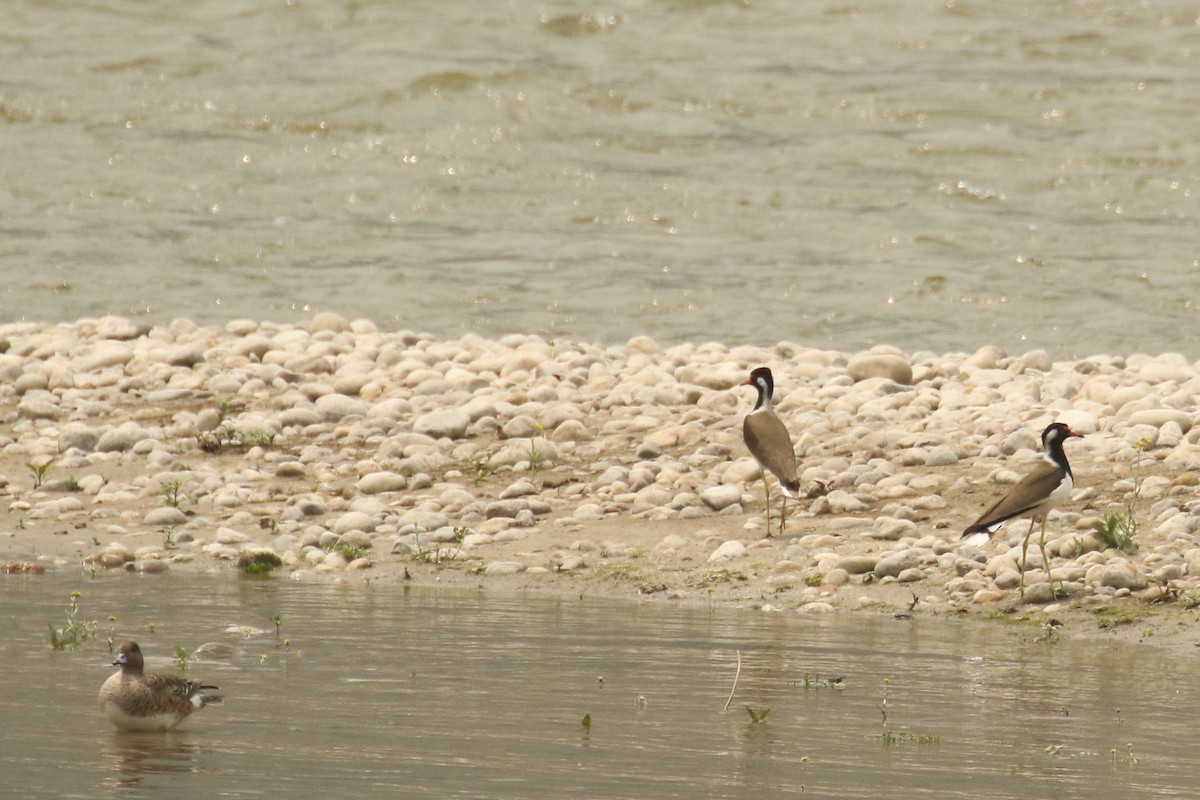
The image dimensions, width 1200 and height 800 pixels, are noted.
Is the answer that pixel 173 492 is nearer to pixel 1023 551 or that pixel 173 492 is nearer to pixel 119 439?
pixel 119 439

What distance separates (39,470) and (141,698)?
5940 mm

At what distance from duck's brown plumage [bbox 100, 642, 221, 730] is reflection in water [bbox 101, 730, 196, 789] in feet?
0.14

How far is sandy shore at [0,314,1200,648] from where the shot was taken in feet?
30.8

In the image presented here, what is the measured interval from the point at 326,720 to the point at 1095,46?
24809 millimetres

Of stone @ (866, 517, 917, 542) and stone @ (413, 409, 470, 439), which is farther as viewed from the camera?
stone @ (413, 409, 470, 439)

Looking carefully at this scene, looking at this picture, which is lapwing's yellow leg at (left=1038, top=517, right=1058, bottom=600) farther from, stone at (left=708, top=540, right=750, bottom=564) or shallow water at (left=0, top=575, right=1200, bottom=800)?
stone at (left=708, top=540, right=750, bottom=564)

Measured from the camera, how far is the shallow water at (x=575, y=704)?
541cm

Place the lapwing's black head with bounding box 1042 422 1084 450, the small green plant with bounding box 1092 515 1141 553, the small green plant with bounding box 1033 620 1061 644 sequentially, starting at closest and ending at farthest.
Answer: the small green plant with bounding box 1033 620 1061 644, the small green plant with bounding box 1092 515 1141 553, the lapwing's black head with bounding box 1042 422 1084 450

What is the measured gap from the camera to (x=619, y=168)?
23.6 meters

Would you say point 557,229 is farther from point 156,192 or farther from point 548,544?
point 548,544

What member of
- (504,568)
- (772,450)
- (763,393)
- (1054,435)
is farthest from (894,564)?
(763,393)

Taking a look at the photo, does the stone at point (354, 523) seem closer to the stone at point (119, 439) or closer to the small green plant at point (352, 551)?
the small green plant at point (352, 551)

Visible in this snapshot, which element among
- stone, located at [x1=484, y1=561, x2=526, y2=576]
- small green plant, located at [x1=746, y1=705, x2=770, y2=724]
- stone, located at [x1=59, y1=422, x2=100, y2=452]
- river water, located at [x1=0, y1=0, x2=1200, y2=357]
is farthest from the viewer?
river water, located at [x1=0, y1=0, x2=1200, y2=357]

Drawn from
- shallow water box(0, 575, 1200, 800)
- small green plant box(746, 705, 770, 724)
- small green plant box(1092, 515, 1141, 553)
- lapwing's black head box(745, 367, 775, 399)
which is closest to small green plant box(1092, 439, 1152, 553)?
small green plant box(1092, 515, 1141, 553)
